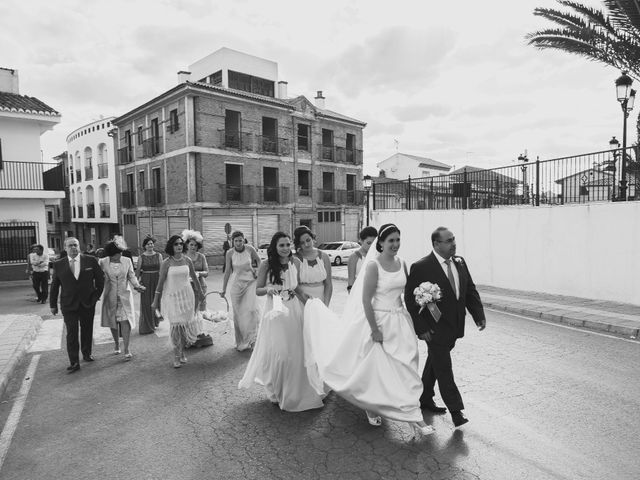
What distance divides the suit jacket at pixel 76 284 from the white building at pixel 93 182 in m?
33.8

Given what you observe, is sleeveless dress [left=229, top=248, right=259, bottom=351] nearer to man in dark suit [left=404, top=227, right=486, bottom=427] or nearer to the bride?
the bride

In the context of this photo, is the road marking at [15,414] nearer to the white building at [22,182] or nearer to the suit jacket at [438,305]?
the suit jacket at [438,305]

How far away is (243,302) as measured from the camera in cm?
742

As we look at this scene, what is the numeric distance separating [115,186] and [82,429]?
37.1m

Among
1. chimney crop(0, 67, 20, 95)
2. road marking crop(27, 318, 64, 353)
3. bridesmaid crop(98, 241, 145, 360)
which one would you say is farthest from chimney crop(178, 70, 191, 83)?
bridesmaid crop(98, 241, 145, 360)

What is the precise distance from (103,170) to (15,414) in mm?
38884

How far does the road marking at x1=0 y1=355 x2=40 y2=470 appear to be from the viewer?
4312mm

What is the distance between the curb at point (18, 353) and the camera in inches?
235

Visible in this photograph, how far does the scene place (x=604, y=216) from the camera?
1103 centimetres

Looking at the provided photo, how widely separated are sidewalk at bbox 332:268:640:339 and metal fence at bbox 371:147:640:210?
2.67 m

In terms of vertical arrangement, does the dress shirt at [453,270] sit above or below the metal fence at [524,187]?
below

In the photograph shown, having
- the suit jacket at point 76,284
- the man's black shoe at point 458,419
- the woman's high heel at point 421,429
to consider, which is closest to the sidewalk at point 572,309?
the man's black shoe at point 458,419

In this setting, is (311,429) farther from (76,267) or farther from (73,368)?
(76,267)

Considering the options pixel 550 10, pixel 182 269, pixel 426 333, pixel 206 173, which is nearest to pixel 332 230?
pixel 206 173
